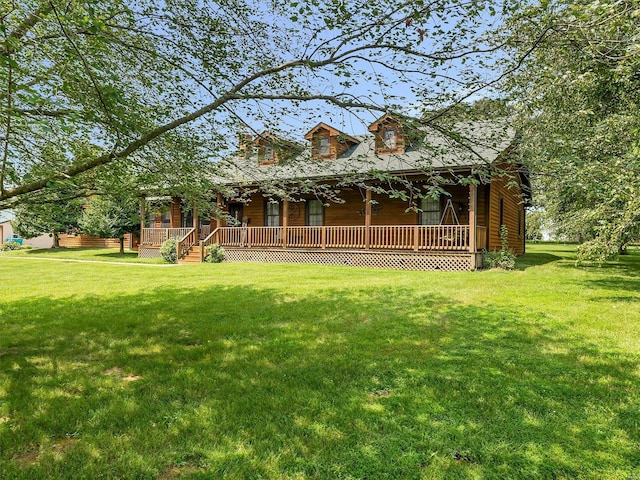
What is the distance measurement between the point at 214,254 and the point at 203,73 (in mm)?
11806

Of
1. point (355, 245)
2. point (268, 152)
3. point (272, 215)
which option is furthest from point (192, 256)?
point (268, 152)

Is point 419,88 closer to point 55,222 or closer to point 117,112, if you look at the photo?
point 117,112


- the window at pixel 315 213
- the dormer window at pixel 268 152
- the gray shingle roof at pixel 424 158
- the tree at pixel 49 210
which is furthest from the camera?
the window at pixel 315 213

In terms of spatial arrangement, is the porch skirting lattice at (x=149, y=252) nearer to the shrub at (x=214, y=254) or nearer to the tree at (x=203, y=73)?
the shrub at (x=214, y=254)

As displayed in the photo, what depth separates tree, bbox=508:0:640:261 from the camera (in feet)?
12.7

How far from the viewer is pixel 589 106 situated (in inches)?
353

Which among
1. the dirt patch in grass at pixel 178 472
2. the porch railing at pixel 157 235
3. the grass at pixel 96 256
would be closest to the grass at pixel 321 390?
the dirt patch in grass at pixel 178 472

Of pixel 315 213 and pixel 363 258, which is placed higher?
pixel 315 213

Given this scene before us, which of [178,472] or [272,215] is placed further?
[272,215]

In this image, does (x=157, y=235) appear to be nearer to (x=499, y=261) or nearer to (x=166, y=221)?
(x=166, y=221)

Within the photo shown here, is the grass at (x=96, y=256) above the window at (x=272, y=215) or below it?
below

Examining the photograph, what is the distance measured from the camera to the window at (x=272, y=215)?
728 inches

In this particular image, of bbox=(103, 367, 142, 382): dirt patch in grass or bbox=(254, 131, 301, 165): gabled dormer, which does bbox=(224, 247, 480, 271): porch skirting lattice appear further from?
bbox=(103, 367, 142, 382): dirt patch in grass

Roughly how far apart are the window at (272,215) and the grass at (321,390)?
11621mm
